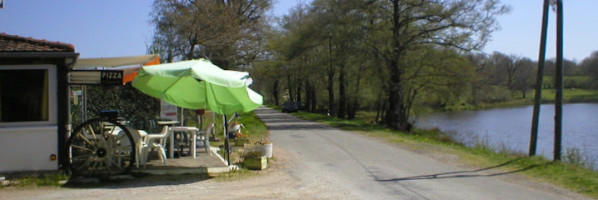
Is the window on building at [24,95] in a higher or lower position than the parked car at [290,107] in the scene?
higher

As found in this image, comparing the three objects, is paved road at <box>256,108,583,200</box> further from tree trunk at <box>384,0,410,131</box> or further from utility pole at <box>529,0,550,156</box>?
tree trunk at <box>384,0,410,131</box>

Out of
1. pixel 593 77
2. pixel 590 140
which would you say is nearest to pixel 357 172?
pixel 590 140

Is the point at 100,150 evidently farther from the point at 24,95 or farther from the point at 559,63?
the point at 559,63

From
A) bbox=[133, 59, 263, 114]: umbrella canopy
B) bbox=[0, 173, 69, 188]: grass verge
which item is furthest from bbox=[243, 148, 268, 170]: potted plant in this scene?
bbox=[0, 173, 69, 188]: grass verge

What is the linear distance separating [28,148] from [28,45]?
176 cm

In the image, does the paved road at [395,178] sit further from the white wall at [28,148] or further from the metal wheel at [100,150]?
the white wall at [28,148]

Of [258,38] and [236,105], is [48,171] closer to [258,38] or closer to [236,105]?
[236,105]

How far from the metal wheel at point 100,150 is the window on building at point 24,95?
28.7 inches

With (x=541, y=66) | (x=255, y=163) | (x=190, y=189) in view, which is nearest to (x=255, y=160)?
(x=255, y=163)

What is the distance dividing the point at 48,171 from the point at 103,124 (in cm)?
120

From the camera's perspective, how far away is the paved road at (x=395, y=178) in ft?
28.6

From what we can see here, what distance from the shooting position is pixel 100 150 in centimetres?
955

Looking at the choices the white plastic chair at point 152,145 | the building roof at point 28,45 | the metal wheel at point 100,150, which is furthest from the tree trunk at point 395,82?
the building roof at point 28,45

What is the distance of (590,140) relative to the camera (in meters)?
23.7
